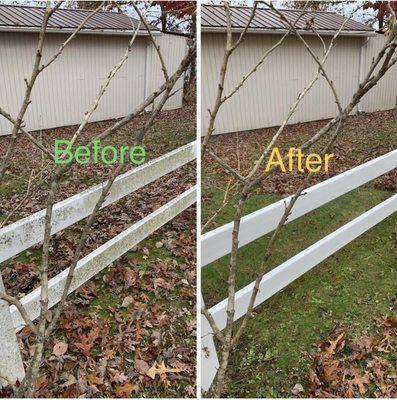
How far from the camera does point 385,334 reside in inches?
67.6

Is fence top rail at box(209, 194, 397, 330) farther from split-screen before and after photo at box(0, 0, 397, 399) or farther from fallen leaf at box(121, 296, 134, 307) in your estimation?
fallen leaf at box(121, 296, 134, 307)

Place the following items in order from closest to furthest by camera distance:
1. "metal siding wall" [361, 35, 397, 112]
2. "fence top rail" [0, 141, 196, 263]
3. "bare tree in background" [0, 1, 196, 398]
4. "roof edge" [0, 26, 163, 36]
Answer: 1. "bare tree in background" [0, 1, 196, 398]
2. "fence top rail" [0, 141, 196, 263]
3. "roof edge" [0, 26, 163, 36]
4. "metal siding wall" [361, 35, 397, 112]

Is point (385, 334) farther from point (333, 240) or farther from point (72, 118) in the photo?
point (72, 118)

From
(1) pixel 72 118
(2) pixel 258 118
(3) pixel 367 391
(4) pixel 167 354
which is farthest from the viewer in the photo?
(1) pixel 72 118

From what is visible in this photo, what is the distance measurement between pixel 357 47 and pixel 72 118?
270cm

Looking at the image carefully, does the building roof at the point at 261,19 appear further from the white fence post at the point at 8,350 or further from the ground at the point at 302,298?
the white fence post at the point at 8,350

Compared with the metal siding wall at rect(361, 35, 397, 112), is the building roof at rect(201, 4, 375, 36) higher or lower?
higher

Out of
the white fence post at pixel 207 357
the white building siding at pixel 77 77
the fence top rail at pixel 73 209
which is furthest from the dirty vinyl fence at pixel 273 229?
the white building siding at pixel 77 77

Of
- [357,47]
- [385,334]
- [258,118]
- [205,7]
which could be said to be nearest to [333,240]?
[385,334]

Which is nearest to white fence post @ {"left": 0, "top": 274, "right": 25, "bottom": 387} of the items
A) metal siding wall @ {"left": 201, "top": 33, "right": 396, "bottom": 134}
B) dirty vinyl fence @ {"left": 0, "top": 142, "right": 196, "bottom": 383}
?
dirty vinyl fence @ {"left": 0, "top": 142, "right": 196, "bottom": 383}

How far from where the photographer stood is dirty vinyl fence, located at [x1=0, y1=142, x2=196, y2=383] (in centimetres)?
125

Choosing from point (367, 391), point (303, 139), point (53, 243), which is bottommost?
point (367, 391)

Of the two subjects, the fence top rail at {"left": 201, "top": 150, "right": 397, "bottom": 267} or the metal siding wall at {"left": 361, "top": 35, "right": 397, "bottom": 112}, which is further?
the metal siding wall at {"left": 361, "top": 35, "right": 397, "bottom": 112}

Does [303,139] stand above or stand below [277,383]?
above
